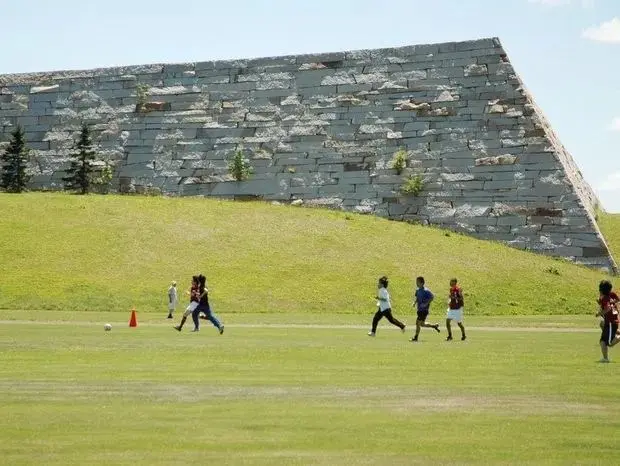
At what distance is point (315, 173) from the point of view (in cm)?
6384

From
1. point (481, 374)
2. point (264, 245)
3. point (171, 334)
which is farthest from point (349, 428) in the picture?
point (264, 245)

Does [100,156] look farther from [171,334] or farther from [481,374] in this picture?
[481,374]

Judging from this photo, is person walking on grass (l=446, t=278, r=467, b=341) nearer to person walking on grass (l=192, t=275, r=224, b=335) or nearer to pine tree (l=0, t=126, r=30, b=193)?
person walking on grass (l=192, t=275, r=224, b=335)

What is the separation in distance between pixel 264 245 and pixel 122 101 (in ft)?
65.7

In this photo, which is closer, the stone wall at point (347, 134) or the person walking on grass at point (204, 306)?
the person walking on grass at point (204, 306)

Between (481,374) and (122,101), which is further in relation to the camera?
(122,101)

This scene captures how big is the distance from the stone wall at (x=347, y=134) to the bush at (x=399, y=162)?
259 millimetres

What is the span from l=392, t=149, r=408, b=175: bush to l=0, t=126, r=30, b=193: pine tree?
20991mm

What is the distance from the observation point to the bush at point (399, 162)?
61.7 m

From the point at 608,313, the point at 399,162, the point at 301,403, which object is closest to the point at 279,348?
the point at 608,313

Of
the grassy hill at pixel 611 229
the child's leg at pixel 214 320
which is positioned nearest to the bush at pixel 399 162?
the grassy hill at pixel 611 229

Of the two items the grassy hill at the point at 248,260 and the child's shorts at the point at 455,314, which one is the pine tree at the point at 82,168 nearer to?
the grassy hill at the point at 248,260

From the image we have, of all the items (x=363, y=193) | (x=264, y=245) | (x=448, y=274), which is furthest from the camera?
(x=363, y=193)

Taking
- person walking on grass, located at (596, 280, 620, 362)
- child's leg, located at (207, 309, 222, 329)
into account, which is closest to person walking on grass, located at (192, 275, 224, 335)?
child's leg, located at (207, 309, 222, 329)
